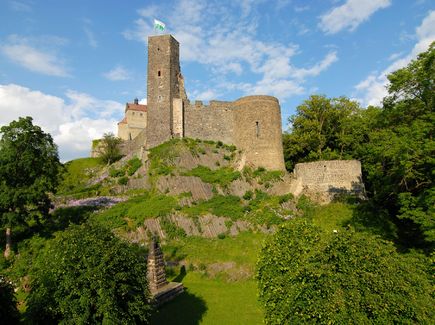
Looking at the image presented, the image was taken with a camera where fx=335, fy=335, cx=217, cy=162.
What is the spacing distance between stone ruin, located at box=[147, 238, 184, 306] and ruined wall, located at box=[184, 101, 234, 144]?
18259 mm

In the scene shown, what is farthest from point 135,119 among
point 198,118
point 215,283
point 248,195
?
point 215,283

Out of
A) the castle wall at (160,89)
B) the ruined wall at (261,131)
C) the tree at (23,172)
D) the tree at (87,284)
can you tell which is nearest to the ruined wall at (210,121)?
the ruined wall at (261,131)

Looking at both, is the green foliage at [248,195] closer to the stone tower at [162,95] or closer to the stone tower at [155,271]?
the stone tower at [162,95]

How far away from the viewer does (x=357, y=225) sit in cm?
2205

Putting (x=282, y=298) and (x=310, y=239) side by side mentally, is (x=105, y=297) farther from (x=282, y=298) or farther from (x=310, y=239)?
(x=310, y=239)

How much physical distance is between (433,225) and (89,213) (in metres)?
20.4

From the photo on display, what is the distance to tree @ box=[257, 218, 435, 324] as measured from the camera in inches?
329

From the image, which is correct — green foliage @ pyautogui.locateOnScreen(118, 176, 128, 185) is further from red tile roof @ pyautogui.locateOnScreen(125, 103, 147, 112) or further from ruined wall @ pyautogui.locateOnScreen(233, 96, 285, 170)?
red tile roof @ pyautogui.locateOnScreen(125, 103, 147, 112)

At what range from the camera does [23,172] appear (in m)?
20.5

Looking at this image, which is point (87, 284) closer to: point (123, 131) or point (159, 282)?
point (159, 282)

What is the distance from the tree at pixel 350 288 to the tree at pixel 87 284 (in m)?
4.34

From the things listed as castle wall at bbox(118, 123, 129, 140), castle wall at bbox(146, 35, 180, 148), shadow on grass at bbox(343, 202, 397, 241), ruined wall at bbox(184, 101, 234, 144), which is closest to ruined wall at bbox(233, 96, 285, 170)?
ruined wall at bbox(184, 101, 234, 144)

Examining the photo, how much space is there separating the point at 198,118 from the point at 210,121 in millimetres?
1249

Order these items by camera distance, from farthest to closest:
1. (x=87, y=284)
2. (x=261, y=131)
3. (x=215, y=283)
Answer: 1. (x=261, y=131)
2. (x=215, y=283)
3. (x=87, y=284)
